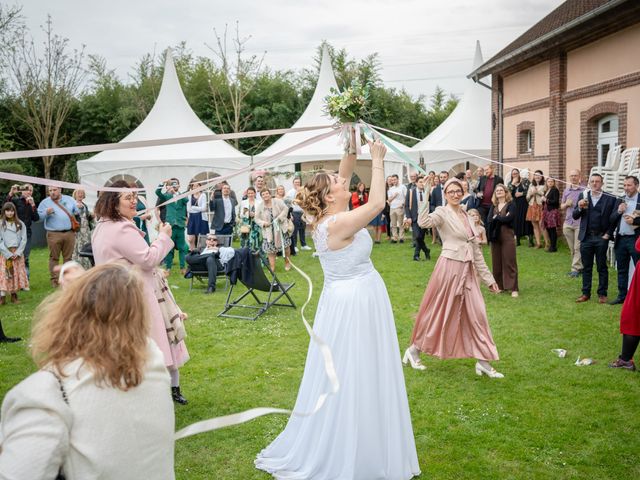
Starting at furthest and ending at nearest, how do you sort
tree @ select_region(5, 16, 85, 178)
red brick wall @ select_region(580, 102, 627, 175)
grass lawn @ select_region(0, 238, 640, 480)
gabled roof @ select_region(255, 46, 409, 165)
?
tree @ select_region(5, 16, 85, 178) → gabled roof @ select_region(255, 46, 409, 165) → red brick wall @ select_region(580, 102, 627, 175) → grass lawn @ select_region(0, 238, 640, 480)

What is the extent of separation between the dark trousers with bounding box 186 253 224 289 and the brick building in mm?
9428

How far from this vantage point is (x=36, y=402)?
1797mm

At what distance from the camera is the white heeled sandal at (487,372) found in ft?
21.6

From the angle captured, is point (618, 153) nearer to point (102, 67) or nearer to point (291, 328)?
point (291, 328)

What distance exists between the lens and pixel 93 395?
192 cm

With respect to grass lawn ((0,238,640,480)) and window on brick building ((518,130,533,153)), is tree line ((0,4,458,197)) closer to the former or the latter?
window on brick building ((518,130,533,153))

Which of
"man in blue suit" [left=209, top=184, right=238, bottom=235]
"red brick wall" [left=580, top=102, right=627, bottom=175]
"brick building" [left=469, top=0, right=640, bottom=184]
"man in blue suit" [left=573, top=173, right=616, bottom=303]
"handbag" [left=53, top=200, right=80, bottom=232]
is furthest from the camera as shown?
"red brick wall" [left=580, top=102, right=627, bottom=175]

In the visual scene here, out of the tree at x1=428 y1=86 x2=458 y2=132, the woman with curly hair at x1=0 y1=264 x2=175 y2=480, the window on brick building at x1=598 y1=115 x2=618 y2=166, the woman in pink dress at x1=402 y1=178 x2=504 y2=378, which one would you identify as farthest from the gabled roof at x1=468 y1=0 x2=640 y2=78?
the tree at x1=428 y1=86 x2=458 y2=132

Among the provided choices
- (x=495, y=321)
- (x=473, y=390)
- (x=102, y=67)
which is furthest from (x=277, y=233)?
(x=102, y=67)

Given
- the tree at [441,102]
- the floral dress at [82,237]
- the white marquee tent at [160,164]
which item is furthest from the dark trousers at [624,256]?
the tree at [441,102]

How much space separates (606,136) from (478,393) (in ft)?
39.0

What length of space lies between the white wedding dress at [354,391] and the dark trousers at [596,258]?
22.6 ft

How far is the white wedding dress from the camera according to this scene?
4156mm

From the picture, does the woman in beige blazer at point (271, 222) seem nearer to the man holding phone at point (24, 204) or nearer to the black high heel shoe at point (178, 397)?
the man holding phone at point (24, 204)
